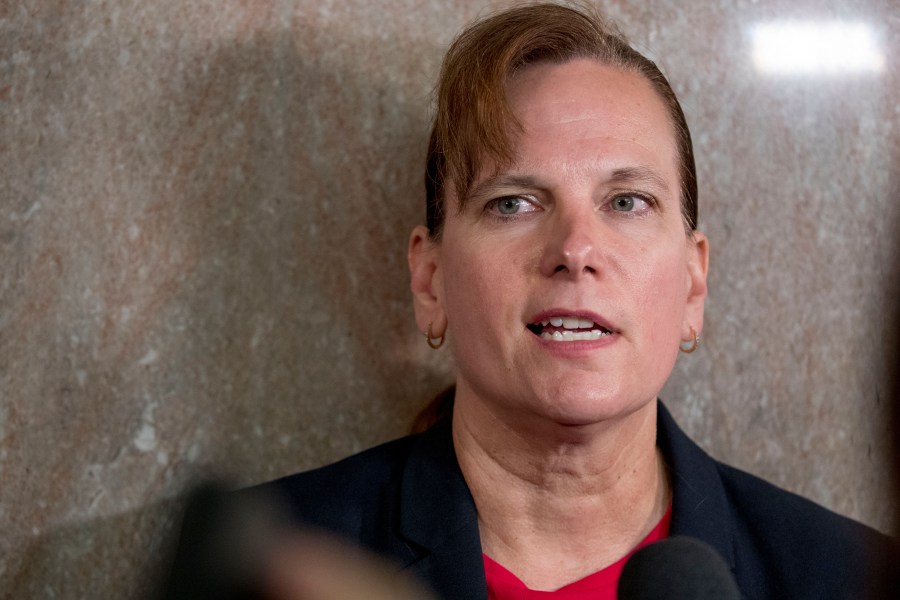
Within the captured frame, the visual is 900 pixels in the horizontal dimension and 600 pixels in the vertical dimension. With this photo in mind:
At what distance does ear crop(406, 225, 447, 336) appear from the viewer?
130 centimetres

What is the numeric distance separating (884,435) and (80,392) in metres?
1.24

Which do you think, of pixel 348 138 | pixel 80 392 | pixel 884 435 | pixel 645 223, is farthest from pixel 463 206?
pixel 884 435

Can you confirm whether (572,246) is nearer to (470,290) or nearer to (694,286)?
(470,290)

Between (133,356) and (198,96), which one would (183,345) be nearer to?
(133,356)

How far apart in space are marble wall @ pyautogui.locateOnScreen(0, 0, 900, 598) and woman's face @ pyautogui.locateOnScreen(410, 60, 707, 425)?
13.7 inches

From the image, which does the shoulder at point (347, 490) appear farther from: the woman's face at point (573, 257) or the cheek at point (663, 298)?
the cheek at point (663, 298)

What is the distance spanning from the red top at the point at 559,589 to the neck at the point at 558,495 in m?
0.01

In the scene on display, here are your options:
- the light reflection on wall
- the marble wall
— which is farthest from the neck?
the light reflection on wall

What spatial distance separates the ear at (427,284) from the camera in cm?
130

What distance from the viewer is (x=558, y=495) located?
121 cm

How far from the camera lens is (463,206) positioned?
1212mm

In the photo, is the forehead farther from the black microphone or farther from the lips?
the black microphone

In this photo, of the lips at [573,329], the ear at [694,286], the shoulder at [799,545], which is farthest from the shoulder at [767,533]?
the lips at [573,329]

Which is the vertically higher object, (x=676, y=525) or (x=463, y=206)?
(x=463, y=206)
